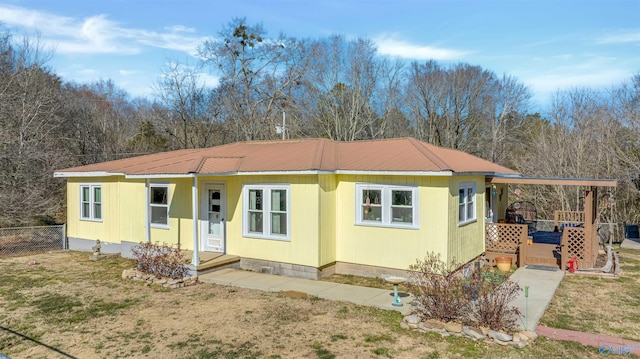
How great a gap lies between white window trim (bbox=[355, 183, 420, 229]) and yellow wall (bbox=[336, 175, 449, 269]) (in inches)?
3.4

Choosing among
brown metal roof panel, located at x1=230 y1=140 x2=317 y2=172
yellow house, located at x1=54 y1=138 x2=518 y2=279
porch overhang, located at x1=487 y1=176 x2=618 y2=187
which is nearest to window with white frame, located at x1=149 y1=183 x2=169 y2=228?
yellow house, located at x1=54 y1=138 x2=518 y2=279

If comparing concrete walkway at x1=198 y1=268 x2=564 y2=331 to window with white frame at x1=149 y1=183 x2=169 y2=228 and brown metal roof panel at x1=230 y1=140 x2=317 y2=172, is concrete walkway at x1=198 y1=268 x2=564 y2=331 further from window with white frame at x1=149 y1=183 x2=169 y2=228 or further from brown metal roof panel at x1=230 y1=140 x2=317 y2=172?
window with white frame at x1=149 y1=183 x2=169 y2=228

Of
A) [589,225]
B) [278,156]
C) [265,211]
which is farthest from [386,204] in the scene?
[589,225]

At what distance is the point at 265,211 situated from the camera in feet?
36.9

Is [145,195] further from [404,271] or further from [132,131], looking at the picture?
[132,131]

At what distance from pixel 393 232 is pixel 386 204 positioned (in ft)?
2.39

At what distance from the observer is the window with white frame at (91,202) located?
14805 millimetres

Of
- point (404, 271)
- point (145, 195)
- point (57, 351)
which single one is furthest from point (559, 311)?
point (145, 195)

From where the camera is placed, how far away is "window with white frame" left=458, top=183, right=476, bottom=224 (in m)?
10.9

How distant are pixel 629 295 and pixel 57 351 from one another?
450 inches

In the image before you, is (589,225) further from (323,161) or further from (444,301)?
(323,161)

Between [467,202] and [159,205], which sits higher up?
[467,202]

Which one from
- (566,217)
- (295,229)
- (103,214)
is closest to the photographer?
(295,229)

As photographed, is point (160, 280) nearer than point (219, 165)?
Yes
